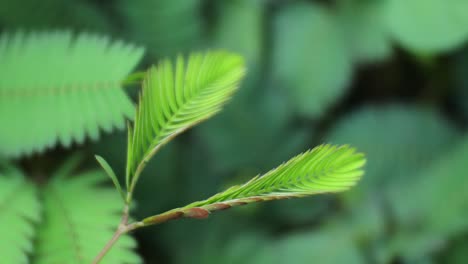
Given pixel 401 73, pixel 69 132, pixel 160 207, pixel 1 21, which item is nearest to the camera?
pixel 69 132

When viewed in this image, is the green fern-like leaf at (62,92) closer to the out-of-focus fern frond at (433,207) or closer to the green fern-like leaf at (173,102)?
the green fern-like leaf at (173,102)

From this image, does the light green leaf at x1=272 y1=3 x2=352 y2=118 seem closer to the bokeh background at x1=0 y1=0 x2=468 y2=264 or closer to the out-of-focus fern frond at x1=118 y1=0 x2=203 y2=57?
the bokeh background at x1=0 y1=0 x2=468 y2=264

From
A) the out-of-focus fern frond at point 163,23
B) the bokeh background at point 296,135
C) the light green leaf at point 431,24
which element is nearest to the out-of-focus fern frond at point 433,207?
the bokeh background at point 296,135

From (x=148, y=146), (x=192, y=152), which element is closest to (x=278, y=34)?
(x=192, y=152)

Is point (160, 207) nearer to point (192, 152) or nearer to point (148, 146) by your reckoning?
point (192, 152)

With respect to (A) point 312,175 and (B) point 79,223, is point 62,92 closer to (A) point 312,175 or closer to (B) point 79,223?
(B) point 79,223

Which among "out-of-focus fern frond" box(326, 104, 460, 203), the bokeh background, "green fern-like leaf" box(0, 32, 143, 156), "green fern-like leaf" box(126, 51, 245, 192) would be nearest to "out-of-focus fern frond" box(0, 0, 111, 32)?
the bokeh background

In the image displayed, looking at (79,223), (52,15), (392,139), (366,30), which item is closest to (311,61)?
(366,30)
